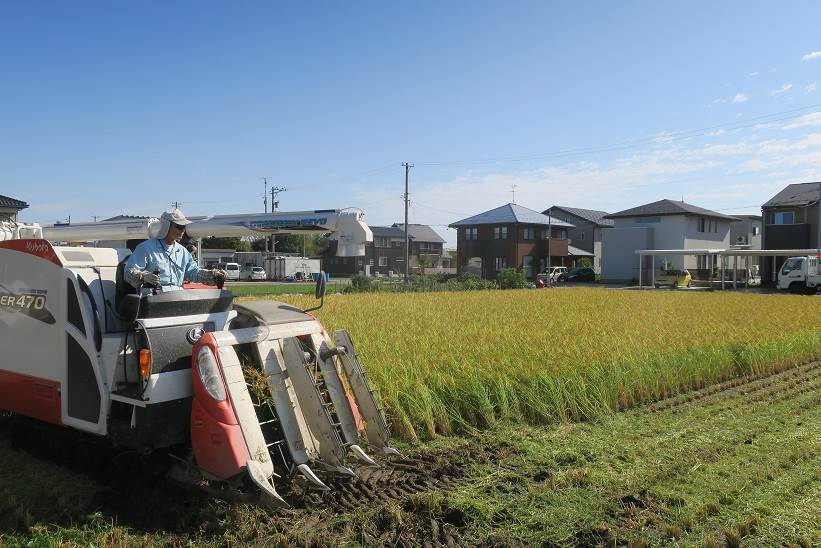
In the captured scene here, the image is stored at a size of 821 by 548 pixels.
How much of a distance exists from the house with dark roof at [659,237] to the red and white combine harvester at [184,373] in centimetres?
4436

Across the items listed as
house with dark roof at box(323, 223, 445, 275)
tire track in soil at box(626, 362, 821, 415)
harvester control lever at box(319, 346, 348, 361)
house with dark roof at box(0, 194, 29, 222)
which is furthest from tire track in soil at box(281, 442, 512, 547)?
house with dark roof at box(323, 223, 445, 275)

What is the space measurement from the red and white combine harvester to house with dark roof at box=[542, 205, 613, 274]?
5798cm

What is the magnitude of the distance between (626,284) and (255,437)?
147ft

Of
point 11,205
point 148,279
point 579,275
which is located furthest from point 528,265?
point 148,279

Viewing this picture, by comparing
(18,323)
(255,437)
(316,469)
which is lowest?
(316,469)

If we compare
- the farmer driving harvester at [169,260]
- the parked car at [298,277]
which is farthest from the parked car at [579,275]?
the farmer driving harvester at [169,260]

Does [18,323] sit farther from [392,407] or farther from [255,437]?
[392,407]

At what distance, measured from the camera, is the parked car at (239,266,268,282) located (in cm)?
5056

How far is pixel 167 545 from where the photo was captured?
411 centimetres

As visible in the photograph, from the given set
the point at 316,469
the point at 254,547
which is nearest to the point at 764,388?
the point at 316,469

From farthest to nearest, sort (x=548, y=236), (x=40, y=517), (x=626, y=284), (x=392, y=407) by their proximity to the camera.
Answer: (x=548, y=236)
(x=626, y=284)
(x=392, y=407)
(x=40, y=517)

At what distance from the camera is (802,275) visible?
32406 mm

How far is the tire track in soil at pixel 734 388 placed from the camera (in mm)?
7832

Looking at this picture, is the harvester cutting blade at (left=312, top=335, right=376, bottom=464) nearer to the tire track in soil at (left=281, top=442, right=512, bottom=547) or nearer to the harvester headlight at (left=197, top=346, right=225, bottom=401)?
the tire track in soil at (left=281, top=442, right=512, bottom=547)
